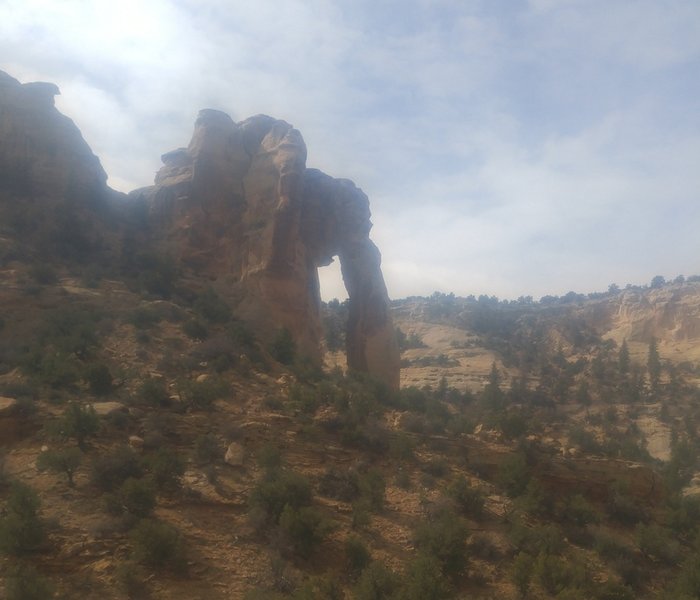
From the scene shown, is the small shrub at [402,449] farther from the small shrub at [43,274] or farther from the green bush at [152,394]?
the small shrub at [43,274]

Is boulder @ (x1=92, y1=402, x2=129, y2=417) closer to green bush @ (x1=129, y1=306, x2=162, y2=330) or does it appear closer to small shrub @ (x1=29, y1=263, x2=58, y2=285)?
green bush @ (x1=129, y1=306, x2=162, y2=330)

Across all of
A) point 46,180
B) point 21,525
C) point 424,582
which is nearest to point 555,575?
point 424,582

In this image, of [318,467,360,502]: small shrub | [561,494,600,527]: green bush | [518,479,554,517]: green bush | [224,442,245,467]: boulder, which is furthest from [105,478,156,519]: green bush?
[561,494,600,527]: green bush

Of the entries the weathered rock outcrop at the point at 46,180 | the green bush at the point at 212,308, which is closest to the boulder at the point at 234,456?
the green bush at the point at 212,308

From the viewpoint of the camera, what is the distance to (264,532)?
11.6 m

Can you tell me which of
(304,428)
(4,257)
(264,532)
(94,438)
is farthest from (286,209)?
(264,532)

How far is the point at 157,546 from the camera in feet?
32.8

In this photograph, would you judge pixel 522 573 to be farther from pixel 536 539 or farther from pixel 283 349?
pixel 283 349

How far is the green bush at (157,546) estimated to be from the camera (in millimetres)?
9945

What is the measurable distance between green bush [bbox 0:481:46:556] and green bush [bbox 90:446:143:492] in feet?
4.93

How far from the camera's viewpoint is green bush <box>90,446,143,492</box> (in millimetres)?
11734

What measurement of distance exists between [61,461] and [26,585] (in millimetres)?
3309

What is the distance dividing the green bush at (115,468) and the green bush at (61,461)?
0.38 metres

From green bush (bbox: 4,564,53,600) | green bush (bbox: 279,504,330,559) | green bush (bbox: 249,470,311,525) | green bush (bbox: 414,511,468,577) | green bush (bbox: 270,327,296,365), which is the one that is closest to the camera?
green bush (bbox: 4,564,53,600)
